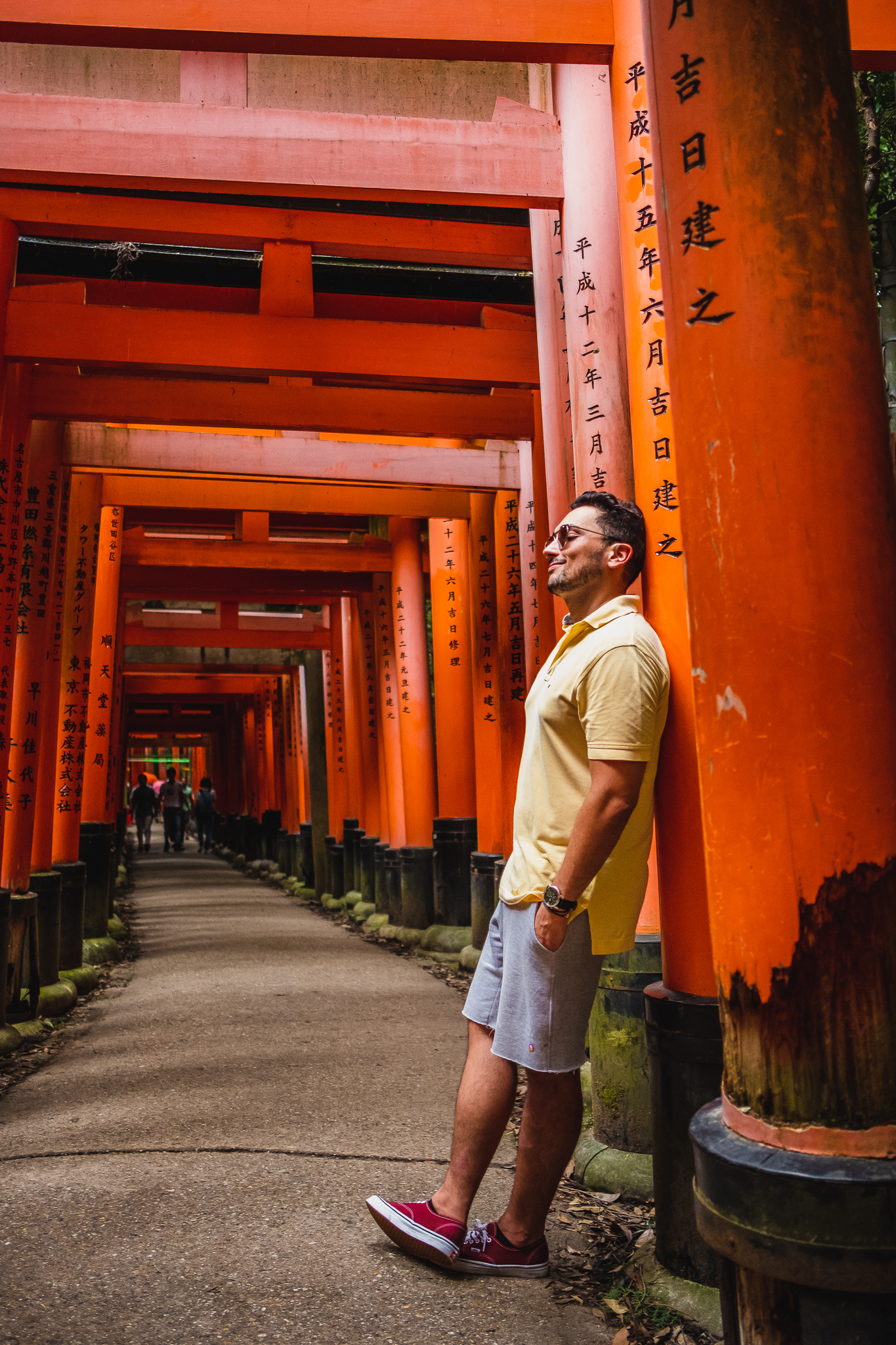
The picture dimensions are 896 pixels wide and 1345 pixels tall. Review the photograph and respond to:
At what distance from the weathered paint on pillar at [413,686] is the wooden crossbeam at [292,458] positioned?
235 cm

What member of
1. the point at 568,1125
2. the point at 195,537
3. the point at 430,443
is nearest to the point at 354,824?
the point at 195,537

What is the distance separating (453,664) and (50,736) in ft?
10.3

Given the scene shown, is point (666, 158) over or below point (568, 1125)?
over

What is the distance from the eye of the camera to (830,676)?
1407 millimetres

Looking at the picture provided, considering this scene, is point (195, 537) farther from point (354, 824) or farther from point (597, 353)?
point (597, 353)

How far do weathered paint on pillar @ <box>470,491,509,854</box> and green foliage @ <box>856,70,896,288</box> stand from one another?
10.0 feet

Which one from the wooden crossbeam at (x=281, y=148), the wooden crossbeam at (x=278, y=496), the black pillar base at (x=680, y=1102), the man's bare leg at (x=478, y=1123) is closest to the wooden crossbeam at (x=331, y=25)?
the wooden crossbeam at (x=281, y=148)

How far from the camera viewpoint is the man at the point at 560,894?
2.11 metres

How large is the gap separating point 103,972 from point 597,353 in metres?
5.83

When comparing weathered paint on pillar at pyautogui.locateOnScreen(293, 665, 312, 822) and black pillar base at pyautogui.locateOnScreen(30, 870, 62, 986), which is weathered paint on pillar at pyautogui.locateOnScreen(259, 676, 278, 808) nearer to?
weathered paint on pillar at pyautogui.locateOnScreen(293, 665, 312, 822)

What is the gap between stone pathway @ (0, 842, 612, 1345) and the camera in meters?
2.15

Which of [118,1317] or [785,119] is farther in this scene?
[118,1317]

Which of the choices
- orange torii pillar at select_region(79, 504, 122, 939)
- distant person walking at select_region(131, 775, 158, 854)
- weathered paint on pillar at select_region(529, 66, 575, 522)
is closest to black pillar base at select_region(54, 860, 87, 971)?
orange torii pillar at select_region(79, 504, 122, 939)

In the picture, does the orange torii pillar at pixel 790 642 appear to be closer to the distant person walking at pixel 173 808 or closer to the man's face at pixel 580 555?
the man's face at pixel 580 555
